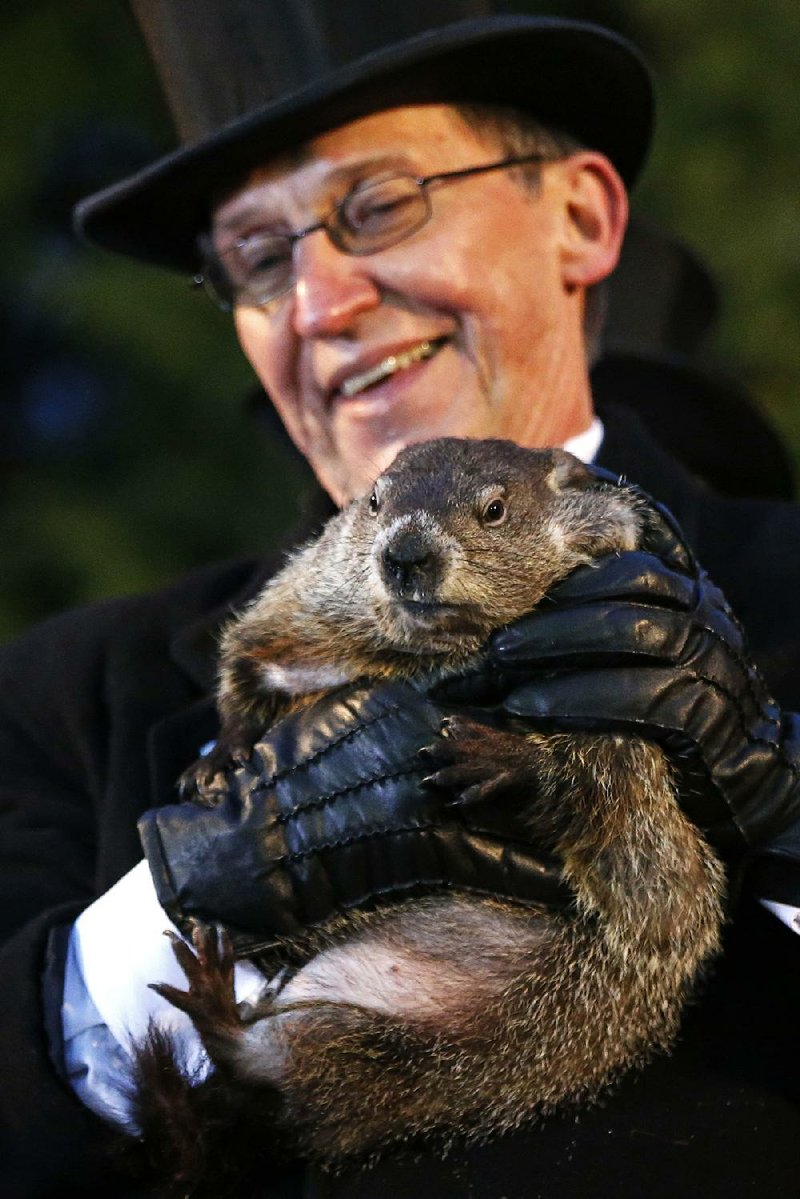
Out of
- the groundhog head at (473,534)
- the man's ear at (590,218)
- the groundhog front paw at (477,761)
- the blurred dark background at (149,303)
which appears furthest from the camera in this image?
the blurred dark background at (149,303)

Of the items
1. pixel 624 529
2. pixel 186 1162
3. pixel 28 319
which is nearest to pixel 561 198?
pixel 624 529

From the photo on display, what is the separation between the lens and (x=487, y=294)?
9.94 ft

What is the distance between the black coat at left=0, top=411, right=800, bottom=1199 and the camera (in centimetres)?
226

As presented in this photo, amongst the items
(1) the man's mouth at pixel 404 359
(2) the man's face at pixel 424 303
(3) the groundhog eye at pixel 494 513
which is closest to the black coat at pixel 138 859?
(2) the man's face at pixel 424 303

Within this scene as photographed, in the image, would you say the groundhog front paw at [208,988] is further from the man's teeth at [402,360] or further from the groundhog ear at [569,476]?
the man's teeth at [402,360]

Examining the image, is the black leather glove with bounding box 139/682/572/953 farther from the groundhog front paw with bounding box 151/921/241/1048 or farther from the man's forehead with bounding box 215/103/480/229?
the man's forehead with bounding box 215/103/480/229

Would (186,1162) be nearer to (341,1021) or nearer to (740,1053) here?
(341,1021)

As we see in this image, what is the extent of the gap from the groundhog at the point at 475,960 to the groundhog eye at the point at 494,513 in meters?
0.03

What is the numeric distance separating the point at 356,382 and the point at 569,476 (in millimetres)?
675

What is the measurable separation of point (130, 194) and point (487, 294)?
82cm

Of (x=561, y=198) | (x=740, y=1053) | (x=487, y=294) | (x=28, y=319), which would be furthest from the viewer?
(x=28, y=319)

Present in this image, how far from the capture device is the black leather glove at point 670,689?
7.25 ft

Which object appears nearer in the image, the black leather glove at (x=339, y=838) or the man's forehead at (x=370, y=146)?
the black leather glove at (x=339, y=838)

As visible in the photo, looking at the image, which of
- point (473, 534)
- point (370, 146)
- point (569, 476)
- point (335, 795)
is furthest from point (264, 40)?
point (335, 795)
